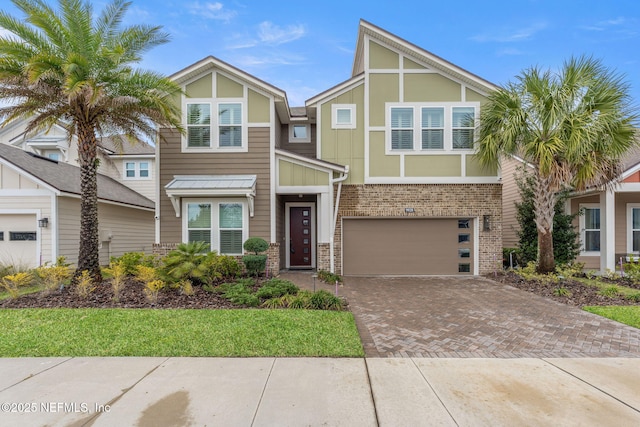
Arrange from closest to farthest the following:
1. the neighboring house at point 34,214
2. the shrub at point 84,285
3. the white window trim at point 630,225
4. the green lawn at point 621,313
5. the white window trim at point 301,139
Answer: the green lawn at point 621,313, the shrub at point 84,285, the neighboring house at point 34,214, the white window trim at point 630,225, the white window trim at point 301,139

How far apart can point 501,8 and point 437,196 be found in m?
9.00

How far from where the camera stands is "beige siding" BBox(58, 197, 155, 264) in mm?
10445

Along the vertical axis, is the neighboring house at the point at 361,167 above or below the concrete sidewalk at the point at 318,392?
above

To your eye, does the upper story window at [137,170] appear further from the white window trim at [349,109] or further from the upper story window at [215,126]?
the white window trim at [349,109]

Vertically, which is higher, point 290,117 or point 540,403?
point 290,117

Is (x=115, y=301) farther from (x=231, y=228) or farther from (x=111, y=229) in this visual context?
(x=111, y=229)

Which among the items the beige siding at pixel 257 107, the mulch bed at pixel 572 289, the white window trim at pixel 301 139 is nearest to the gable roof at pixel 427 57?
the white window trim at pixel 301 139

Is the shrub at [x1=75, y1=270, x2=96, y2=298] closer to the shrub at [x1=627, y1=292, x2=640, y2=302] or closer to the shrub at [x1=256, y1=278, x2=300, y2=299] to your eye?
the shrub at [x1=256, y1=278, x2=300, y2=299]

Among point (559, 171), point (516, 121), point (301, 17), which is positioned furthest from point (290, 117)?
point (559, 171)

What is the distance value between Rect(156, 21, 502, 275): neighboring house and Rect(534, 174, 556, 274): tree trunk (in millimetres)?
1387

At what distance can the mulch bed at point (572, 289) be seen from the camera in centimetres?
674

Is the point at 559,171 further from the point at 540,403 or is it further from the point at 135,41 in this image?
the point at 135,41

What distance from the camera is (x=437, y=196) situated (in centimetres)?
1036

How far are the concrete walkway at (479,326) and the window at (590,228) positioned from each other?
6411mm
